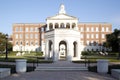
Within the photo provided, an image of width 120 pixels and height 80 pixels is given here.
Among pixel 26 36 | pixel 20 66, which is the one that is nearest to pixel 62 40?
pixel 20 66

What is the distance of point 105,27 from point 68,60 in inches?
2532

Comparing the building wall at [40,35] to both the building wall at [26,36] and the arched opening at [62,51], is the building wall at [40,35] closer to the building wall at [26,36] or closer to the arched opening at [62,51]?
the building wall at [26,36]

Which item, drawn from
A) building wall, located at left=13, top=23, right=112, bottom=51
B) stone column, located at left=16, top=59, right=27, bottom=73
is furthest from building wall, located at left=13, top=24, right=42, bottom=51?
stone column, located at left=16, top=59, right=27, bottom=73

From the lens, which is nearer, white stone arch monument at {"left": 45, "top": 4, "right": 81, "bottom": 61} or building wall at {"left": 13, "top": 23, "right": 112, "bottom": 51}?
white stone arch monument at {"left": 45, "top": 4, "right": 81, "bottom": 61}

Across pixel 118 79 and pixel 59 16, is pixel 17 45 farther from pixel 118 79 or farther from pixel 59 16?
pixel 118 79

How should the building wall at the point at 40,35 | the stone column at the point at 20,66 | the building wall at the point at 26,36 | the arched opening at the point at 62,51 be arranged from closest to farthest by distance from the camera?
the stone column at the point at 20,66 < the arched opening at the point at 62,51 < the building wall at the point at 40,35 < the building wall at the point at 26,36

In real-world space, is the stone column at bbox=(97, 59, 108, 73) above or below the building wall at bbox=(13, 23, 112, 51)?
below

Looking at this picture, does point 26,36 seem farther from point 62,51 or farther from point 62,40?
point 62,40

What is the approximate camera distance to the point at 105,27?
94.2m

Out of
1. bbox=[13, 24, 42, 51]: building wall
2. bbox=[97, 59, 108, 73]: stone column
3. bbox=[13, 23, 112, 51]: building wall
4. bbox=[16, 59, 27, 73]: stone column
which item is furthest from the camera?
bbox=[13, 24, 42, 51]: building wall

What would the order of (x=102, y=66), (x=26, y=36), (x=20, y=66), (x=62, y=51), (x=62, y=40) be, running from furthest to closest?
(x=26, y=36), (x=62, y=51), (x=62, y=40), (x=20, y=66), (x=102, y=66)

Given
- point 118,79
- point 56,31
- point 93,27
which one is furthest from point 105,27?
point 118,79

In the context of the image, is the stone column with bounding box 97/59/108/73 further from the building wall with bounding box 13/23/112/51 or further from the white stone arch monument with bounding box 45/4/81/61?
the building wall with bounding box 13/23/112/51

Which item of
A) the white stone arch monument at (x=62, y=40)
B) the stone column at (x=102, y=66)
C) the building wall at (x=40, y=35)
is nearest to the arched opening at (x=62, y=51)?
the white stone arch monument at (x=62, y=40)
